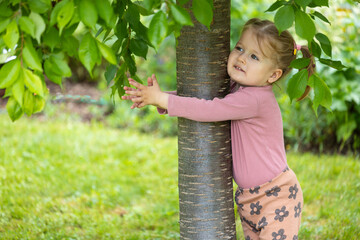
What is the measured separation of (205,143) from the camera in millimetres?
2111

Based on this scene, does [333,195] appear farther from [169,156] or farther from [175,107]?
[175,107]

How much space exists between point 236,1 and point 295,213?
337cm

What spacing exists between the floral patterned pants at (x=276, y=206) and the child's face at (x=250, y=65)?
0.47 metres

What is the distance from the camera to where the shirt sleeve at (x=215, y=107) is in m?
1.95

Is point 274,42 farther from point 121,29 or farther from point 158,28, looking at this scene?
point 158,28

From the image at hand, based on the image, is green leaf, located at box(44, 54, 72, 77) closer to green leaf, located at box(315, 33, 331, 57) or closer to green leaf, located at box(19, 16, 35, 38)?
green leaf, located at box(19, 16, 35, 38)

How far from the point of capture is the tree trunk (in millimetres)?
2064

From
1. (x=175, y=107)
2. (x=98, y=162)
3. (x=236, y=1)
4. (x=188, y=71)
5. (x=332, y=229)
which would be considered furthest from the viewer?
(x=236, y=1)

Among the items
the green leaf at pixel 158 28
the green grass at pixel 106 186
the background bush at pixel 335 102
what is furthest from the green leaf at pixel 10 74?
the background bush at pixel 335 102

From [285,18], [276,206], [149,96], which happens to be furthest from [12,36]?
[276,206]

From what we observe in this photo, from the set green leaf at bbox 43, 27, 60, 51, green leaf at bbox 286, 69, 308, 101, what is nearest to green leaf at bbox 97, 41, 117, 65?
green leaf at bbox 43, 27, 60, 51

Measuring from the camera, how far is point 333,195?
3.65 metres

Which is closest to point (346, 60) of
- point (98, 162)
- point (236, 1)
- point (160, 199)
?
point (236, 1)

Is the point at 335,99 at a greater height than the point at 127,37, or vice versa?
the point at 127,37
